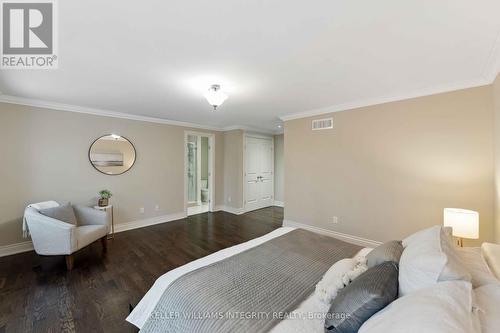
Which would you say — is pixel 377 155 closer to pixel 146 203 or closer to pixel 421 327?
pixel 421 327

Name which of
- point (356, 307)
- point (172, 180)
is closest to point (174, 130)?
point (172, 180)

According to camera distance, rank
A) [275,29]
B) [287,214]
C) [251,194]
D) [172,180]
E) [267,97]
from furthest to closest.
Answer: [251,194]
[172,180]
[287,214]
[267,97]
[275,29]

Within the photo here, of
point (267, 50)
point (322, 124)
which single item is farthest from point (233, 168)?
point (267, 50)

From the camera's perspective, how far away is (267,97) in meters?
3.25

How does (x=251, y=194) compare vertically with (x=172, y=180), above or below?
below

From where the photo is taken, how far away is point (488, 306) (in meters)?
0.86

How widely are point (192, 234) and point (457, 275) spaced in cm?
382

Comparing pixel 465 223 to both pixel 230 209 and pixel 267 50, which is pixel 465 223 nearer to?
pixel 267 50

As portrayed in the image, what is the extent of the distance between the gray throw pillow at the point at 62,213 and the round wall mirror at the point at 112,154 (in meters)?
1.10

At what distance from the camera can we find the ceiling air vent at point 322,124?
3.86 meters

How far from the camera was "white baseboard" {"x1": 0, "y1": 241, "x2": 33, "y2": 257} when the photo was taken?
3.12 m

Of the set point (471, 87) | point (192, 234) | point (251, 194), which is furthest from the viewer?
point (251, 194)

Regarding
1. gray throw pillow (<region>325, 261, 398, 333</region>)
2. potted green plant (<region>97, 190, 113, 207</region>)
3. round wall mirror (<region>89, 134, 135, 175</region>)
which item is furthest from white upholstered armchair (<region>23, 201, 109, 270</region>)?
gray throw pillow (<region>325, 261, 398, 333</region>)

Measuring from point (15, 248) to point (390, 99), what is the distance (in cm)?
609
